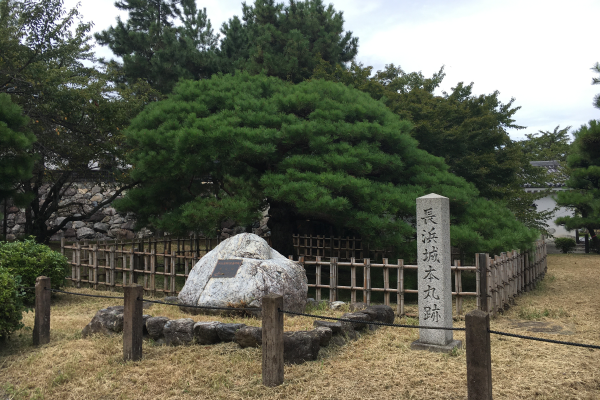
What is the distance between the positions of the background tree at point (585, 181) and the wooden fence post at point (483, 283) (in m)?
11.7

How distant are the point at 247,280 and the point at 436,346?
8.96 ft

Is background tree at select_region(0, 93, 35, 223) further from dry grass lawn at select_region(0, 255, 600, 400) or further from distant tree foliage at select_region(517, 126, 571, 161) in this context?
distant tree foliage at select_region(517, 126, 571, 161)

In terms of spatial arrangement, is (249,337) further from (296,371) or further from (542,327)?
(542,327)

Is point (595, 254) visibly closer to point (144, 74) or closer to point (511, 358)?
point (511, 358)

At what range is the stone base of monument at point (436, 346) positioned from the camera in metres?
5.46

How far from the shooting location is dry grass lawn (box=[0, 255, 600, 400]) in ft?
13.6

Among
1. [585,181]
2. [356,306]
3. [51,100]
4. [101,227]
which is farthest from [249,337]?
[585,181]

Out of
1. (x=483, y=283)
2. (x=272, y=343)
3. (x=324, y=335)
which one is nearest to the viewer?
(x=272, y=343)

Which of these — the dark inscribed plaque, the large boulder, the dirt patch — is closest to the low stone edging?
the large boulder

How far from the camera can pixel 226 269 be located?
6902mm

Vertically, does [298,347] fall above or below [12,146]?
below

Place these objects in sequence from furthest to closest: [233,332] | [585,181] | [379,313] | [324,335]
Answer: [585,181] < [379,313] < [233,332] < [324,335]

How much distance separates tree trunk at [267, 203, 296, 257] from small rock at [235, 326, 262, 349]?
579 cm

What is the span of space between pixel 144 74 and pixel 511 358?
670 inches
